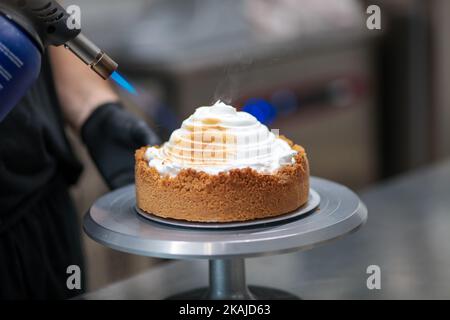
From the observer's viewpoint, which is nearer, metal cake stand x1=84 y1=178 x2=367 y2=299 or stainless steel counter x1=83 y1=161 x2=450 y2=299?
metal cake stand x1=84 y1=178 x2=367 y2=299

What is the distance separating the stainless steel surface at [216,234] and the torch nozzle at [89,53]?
0.66ft

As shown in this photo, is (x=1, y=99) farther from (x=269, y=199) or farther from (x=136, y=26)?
(x=136, y=26)

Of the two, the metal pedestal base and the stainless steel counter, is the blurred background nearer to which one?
the stainless steel counter

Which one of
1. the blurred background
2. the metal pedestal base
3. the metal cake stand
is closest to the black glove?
the metal cake stand

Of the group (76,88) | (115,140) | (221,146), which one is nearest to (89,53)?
(221,146)

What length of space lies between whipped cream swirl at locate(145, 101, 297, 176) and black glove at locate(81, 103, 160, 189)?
245 millimetres

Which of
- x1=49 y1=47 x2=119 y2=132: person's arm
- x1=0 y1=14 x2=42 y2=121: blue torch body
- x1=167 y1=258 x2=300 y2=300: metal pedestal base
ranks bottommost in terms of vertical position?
x1=167 y1=258 x2=300 y2=300: metal pedestal base

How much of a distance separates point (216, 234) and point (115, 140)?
450 mm

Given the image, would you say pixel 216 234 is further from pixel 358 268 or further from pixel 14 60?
pixel 358 268

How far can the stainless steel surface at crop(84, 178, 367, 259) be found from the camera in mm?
848

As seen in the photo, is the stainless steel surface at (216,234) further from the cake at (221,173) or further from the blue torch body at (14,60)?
the blue torch body at (14,60)

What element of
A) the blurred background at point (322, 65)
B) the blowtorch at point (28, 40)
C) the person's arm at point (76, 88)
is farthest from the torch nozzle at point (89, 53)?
the blurred background at point (322, 65)

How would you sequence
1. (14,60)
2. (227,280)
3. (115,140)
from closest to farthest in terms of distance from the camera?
(14,60)
(227,280)
(115,140)

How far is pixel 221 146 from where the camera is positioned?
0.96 metres
